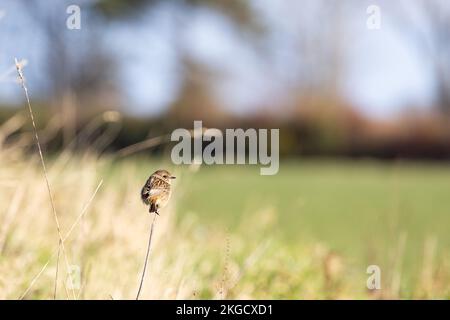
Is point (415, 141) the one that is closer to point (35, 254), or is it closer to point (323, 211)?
point (323, 211)

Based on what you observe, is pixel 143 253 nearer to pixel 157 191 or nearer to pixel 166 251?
pixel 166 251

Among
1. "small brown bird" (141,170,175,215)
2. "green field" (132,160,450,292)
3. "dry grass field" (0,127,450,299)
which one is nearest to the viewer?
"small brown bird" (141,170,175,215)

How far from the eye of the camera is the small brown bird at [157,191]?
1.83 m

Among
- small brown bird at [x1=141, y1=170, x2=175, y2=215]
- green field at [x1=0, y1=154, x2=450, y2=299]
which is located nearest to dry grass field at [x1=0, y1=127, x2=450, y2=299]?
green field at [x1=0, y1=154, x2=450, y2=299]

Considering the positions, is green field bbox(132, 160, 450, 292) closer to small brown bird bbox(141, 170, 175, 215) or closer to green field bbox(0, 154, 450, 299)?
green field bbox(0, 154, 450, 299)

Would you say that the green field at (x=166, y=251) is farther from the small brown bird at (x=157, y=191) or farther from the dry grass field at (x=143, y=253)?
the small brown bird at (x=157, y=191)

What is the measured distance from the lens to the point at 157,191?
6.04 feet

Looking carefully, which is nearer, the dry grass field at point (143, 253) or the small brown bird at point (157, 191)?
the small brown bird at point (157, 191)

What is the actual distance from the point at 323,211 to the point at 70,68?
1816 cm

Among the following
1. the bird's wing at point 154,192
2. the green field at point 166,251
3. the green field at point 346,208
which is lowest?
the green field at point 346,208

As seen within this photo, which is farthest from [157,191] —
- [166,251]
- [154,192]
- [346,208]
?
[346,208]

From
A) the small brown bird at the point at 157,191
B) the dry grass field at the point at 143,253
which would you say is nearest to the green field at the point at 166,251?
the dry grass field at the point at 143,253

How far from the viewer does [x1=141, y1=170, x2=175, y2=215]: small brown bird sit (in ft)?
6.02

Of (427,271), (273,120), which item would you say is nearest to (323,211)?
(427,271)
